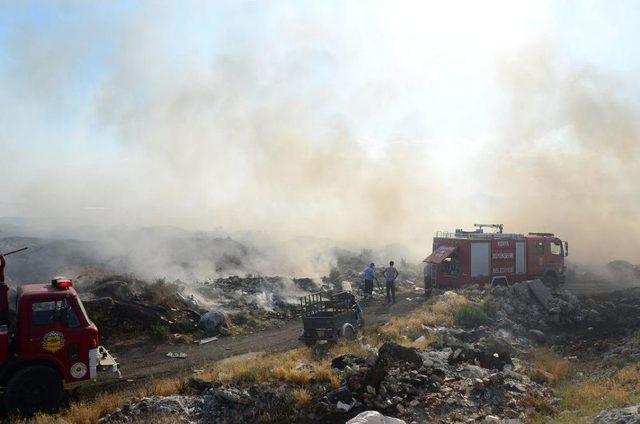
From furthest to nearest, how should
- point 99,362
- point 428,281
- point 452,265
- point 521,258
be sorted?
point 521,258 → point 428,281 → point 452,265 → point 99,362

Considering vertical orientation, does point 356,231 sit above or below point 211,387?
above

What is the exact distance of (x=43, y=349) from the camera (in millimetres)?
8305

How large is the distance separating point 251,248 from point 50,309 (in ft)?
73.1

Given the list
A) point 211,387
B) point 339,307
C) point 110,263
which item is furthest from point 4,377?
point 110,263

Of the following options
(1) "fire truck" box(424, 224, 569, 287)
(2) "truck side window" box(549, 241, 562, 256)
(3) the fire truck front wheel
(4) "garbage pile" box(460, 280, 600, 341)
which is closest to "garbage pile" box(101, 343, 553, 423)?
(4) "garbage pile" box(460, 280, 600, 341)

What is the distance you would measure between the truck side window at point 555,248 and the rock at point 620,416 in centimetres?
1680

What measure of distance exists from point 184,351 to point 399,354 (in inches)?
255

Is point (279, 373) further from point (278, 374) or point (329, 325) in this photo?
point (329, 325)

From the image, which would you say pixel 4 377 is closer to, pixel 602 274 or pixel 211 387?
pixel 211 387

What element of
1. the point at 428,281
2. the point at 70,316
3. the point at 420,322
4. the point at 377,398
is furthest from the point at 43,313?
the point at 428,281

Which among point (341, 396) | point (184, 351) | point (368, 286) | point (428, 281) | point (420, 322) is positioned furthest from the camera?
point (428, 281)

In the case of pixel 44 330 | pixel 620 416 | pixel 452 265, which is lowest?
pixel 620 416

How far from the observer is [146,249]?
980 inches

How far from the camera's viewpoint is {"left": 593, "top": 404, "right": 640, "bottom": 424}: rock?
6590mm
